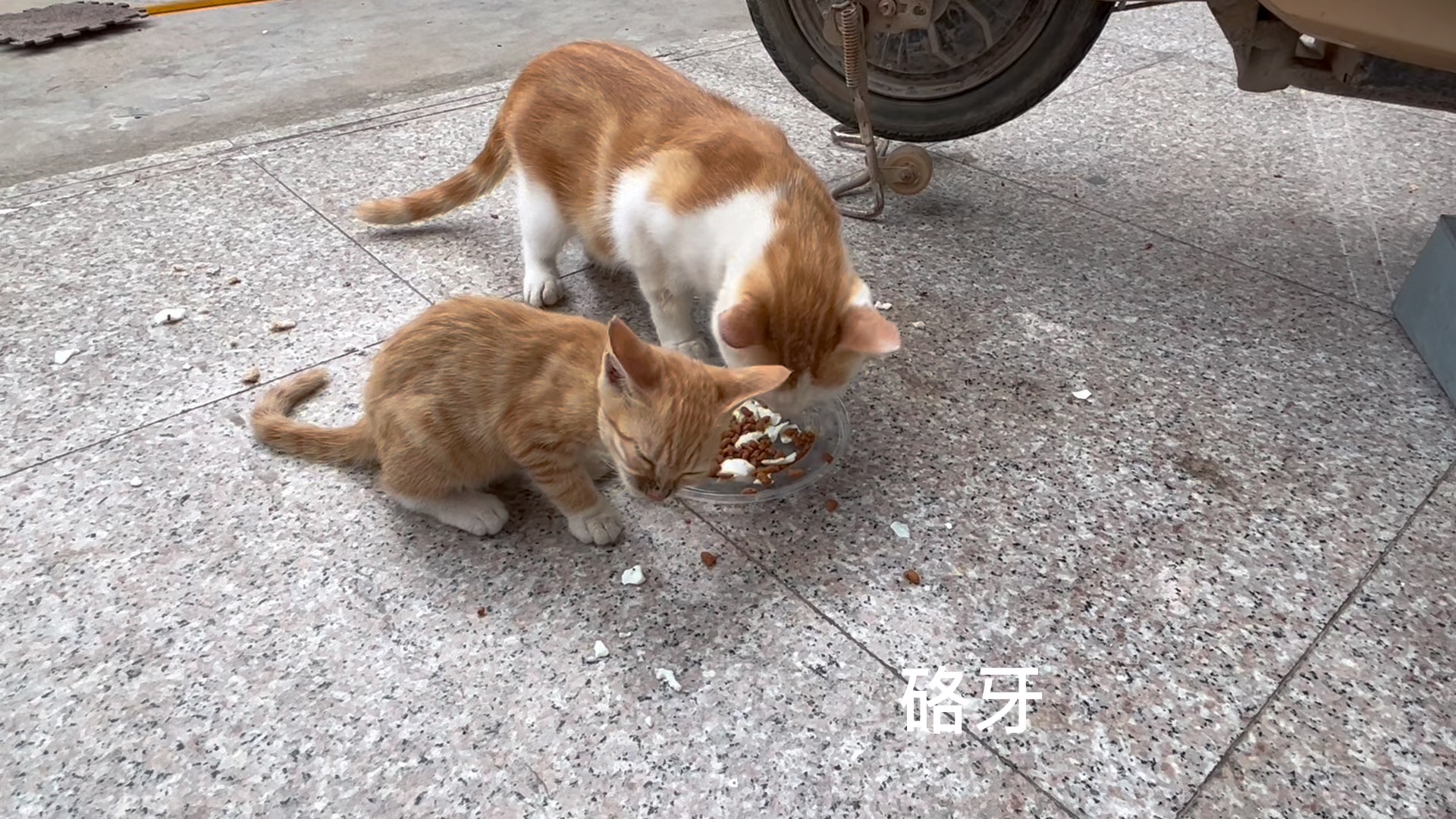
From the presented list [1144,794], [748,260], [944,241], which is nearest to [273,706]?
[748,260]

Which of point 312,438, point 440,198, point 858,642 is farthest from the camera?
point 440,198

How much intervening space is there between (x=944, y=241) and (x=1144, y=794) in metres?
1.79

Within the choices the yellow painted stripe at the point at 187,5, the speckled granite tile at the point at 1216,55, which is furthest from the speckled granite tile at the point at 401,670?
the yellow painted stripe at the point at 187,5

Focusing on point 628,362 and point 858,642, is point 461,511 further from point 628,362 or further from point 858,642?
point 858,642

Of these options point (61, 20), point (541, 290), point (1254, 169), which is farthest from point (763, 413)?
point (61, 20)

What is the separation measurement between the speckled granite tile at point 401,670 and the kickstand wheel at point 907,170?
1.44 m

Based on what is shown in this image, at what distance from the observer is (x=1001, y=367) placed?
211 centimetres

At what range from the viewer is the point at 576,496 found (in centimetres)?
160

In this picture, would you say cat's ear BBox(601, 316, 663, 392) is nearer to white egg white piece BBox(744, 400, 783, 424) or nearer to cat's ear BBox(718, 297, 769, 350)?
cat's ear BBox(718, 297, 769, 350)

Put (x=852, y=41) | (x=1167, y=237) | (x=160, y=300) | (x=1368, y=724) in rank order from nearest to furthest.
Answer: (x=1368, y=724) < (x=160, y=300) < (x=852, y=41) < (x=1167, y=237)

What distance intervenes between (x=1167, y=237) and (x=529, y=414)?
216 cm

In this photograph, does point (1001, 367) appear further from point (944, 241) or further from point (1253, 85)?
point (1253, 85)

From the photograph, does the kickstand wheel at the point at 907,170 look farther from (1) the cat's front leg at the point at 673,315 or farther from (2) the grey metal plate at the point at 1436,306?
(2) the grey metal plate at the point at 1436,306

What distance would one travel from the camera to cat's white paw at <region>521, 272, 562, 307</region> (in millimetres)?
2305
